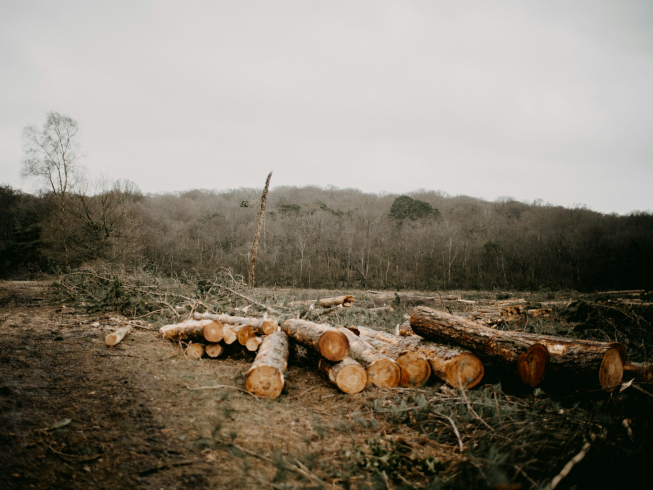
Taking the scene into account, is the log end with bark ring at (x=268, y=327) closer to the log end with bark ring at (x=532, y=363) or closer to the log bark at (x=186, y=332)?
the log bark at (x=186, y=332)

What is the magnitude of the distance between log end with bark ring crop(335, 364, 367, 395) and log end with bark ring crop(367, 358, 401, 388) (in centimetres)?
13

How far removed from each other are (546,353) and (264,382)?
3.19 m

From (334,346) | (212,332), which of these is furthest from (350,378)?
(212,332)

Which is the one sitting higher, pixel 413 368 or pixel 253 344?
pixel 413 368

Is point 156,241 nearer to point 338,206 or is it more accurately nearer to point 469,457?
point 338,206

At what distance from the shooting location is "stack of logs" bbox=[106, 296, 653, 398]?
324cm

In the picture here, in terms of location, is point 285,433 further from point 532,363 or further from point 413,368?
point 532,363

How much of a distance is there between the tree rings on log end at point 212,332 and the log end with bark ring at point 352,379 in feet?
7.43

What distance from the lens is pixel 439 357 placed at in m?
3.84

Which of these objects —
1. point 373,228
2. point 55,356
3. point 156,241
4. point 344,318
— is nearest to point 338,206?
point 373,228

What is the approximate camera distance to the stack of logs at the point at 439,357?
3.24 metres

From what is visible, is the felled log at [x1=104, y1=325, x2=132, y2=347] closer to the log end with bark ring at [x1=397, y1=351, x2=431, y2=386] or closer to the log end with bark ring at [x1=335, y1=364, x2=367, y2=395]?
the log end with bark ring at [x1=335, y1=364, x2=367, y2=395]

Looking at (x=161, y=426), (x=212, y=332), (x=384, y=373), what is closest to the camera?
(x=161, y=426)

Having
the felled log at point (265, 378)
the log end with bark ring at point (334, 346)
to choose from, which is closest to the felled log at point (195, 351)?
the felled log at point (265, 378)
